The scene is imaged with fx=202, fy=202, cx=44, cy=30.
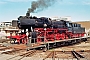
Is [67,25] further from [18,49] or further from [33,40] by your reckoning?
[18,49]

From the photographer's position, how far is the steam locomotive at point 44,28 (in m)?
19.9

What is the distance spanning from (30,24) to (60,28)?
20.5 feet

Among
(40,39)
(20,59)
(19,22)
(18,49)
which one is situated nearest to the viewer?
(20,59)

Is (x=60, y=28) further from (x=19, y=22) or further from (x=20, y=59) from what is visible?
(x=20, y=59)

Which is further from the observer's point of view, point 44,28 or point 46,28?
point 46,28

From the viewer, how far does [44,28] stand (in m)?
22.1

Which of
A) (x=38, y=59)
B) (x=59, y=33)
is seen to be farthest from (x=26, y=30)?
(x=38, y=59)

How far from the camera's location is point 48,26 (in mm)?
23344

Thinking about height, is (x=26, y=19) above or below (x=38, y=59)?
above

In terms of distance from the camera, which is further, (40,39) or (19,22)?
(40,39)

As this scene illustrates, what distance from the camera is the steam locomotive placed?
65.4 ft

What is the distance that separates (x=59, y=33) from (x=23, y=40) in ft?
19.9

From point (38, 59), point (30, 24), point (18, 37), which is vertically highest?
point (30, 24)

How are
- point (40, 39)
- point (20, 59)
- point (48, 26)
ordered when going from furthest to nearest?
point (48, 26), point (40, 39), point (20, 59)
